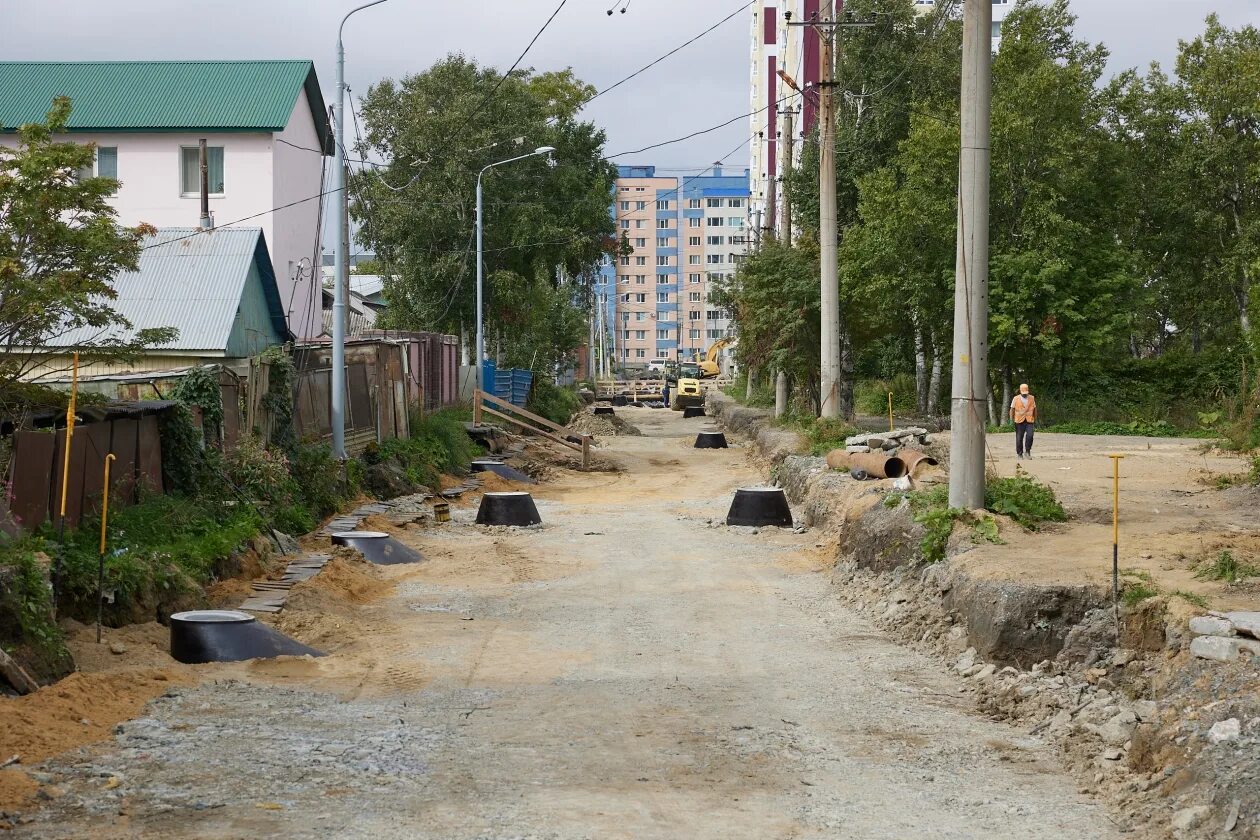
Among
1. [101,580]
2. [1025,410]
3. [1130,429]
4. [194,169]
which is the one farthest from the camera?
[194,169]

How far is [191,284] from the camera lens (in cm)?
2434

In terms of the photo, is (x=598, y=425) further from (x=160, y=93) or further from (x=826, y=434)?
(x=826, y=434)

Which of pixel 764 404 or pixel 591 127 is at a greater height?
pixel 591 127

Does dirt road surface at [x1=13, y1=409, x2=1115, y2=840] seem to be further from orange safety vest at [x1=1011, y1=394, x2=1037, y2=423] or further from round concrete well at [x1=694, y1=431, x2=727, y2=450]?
round concrete well at [x1=694, y1=431, x2=727, y2=450]

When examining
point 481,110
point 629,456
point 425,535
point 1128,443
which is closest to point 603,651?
point 425,535

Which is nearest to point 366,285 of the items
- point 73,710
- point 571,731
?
point 73,710

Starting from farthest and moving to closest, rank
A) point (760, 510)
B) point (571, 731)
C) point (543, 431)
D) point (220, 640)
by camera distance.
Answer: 1. point (543, 431)
2. point (760, 510)
3. point (220, 640)
4. point (571, 731)

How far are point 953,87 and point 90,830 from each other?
4052 cm

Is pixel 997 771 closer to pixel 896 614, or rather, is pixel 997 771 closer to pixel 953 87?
pixel 896 614

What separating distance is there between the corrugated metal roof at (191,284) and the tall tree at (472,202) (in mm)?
20149

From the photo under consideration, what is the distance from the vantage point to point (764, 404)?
186ft

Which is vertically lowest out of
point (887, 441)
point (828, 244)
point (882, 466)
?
point (882, 466)

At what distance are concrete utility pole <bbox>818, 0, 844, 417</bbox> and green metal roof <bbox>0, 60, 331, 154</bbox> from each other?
620 inches

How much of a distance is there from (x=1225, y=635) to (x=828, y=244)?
66.2 ft
